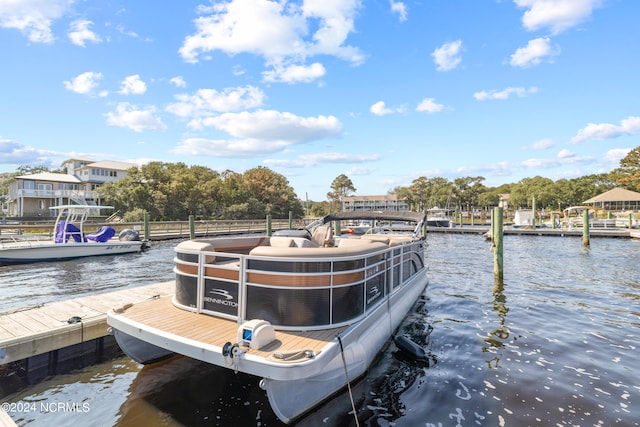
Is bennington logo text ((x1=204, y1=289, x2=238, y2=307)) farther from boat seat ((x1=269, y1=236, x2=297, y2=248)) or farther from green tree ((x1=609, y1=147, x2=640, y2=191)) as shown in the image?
green tree ((x1=609, y1=147, x2=640, y2=191))

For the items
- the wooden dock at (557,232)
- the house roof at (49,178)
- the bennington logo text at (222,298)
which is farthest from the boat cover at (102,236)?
the house roof at (49,178)

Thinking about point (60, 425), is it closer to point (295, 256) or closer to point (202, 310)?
point (202, 310)

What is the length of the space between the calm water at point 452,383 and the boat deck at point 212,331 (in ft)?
2.94

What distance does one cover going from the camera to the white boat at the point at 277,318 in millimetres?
3934

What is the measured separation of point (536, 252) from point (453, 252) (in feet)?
16.8

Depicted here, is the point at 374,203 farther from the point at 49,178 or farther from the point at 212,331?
the point at 212,331

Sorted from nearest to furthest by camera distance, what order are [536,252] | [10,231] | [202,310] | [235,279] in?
[235,279] < [202,310] < [536,252] < [10,231]

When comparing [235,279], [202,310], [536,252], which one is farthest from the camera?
[536,252]

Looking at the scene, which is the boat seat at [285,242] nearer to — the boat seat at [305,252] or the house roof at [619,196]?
the boat seat at [305,252]

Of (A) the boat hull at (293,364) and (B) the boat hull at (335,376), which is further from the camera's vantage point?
(B) the boat hull at (335,376)

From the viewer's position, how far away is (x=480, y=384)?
17.7 ft

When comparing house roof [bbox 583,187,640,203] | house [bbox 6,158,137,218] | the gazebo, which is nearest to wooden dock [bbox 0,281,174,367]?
house [bbox 6,158,137,218]

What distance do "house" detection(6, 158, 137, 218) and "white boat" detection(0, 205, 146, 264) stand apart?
2312 cm

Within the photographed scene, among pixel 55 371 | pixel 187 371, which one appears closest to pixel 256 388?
pixel 187 371
